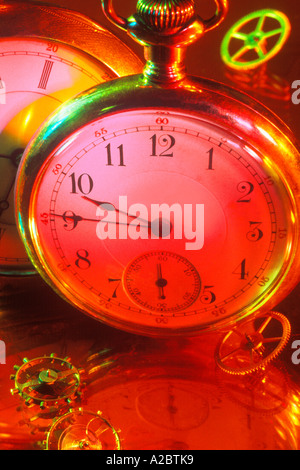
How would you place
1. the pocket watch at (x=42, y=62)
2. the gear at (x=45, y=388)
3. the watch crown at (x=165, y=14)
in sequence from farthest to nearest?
the pocket watch at (x=42, y=62) < the gear at (x=45, y=388) < the watch crown at (x=165, y=14)

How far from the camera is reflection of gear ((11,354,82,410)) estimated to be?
0.92 metres

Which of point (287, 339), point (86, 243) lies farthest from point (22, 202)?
point (287, 339)

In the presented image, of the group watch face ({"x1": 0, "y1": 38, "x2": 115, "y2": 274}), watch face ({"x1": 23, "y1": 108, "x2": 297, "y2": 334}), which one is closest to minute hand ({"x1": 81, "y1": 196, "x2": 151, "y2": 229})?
watch face ({"x1": 23, "y1": 108, "x2": 297, "y2": 334})

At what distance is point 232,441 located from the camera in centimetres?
84

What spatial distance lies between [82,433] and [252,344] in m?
0.32

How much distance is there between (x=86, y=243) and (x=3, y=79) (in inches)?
13.4

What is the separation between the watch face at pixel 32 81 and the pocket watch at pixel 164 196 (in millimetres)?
157

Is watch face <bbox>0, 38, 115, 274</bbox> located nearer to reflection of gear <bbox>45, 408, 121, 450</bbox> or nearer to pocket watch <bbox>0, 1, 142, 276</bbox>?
pocket watch <bbox>0, 1, 142, 276</bbox>

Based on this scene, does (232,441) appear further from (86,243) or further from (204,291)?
(86,243)

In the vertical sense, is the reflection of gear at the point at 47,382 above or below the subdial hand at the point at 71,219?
below

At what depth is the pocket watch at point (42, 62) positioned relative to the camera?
102cm

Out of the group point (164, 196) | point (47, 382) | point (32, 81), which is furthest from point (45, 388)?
point (32, 81)

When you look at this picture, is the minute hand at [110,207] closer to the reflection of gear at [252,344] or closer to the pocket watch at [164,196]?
the pocket watch at [164,196]

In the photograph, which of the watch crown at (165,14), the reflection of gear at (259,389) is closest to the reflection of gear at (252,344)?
the reflection of gear at (259,389)
